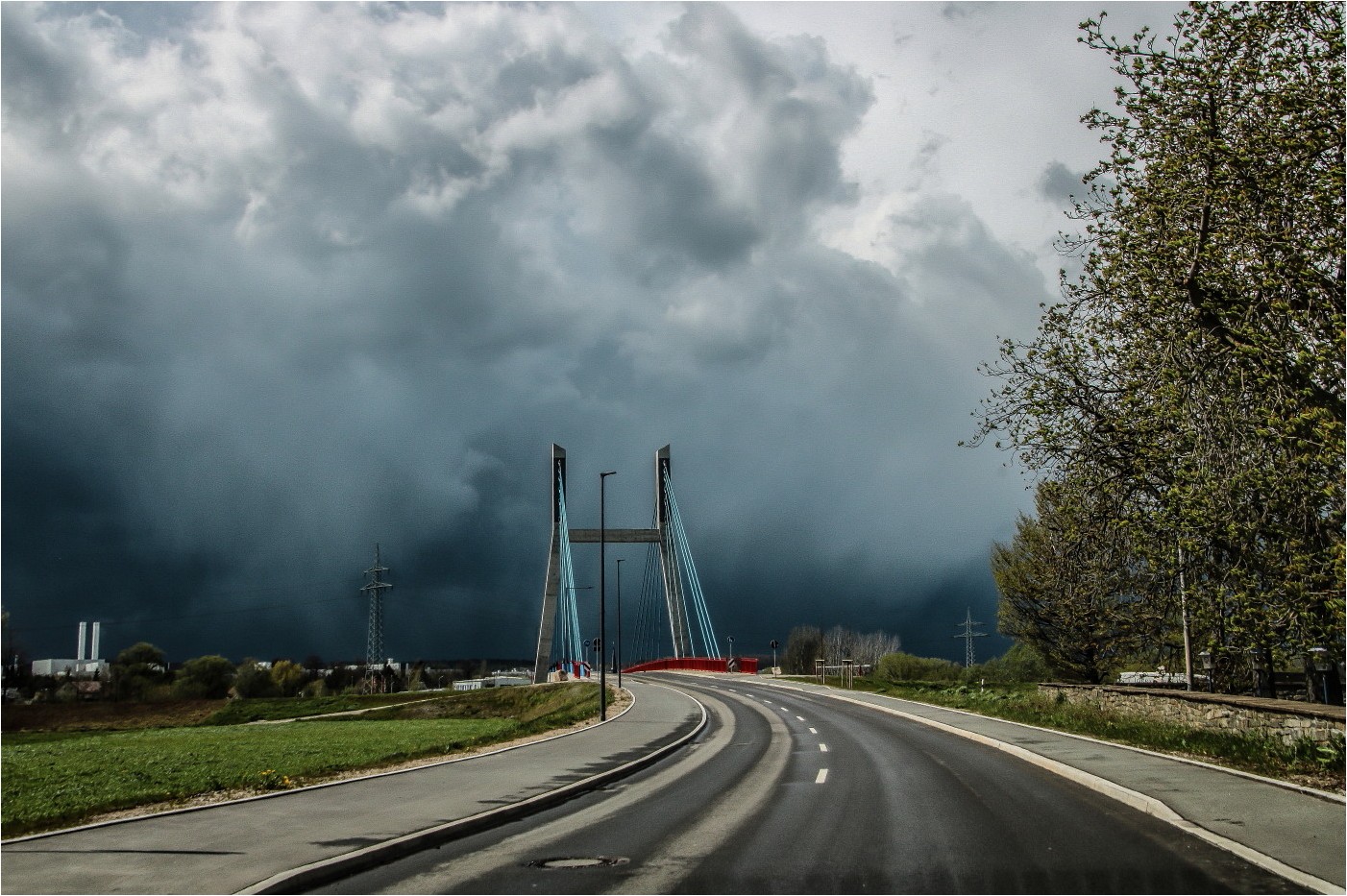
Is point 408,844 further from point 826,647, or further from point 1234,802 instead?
point 826,647

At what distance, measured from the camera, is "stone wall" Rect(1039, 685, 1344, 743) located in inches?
615

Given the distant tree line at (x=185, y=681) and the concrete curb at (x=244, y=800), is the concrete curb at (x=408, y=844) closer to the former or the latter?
the concrete curb at (x=244, y=800)

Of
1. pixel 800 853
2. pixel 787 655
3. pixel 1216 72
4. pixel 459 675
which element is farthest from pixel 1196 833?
pixel 459 675

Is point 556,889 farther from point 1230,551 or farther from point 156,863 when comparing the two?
point 1230,551

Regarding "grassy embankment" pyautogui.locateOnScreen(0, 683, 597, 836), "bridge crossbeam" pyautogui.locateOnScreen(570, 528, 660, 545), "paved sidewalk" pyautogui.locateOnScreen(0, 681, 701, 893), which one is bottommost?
"grassy embankment" pyautogui.locateOnScreen(0, 683, 597, 836)

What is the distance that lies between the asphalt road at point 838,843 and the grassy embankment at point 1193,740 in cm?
285

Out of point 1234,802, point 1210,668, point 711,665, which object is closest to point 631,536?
point 711,665

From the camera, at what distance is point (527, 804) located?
14336 mm

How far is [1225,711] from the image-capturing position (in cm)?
1959

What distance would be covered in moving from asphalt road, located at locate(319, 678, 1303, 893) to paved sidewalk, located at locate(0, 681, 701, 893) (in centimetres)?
94

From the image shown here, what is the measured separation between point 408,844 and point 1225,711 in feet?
50.9

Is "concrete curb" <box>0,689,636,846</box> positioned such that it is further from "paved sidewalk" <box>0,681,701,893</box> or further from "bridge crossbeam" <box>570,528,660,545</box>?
"bridge crossbeam" <box>570,528,660,545</box>

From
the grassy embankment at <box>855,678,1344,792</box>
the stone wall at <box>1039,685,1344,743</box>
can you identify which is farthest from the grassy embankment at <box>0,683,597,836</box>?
the stone wall at <box>1039,685,1344,743</box>

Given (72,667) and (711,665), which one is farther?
(72,667)
